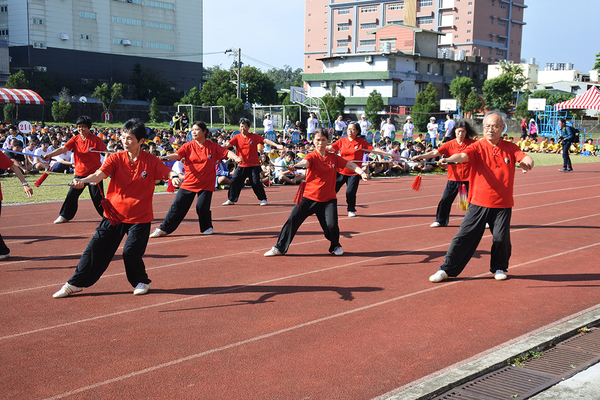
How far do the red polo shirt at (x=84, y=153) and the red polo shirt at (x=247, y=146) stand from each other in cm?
311

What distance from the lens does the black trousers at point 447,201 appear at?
32.5 feet

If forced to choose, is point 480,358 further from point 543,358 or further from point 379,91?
point 379,91

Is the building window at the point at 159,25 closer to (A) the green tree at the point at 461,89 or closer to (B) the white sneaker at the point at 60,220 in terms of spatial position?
(A) the green tree at the point at 461,89

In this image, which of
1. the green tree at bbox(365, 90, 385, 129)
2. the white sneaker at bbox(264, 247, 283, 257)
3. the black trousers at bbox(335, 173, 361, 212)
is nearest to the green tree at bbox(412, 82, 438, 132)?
the green tree at bbox(365, 90, 385, 129)

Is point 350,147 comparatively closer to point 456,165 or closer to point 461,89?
point 456,165

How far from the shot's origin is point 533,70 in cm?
8288

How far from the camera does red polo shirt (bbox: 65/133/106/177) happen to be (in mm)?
9633

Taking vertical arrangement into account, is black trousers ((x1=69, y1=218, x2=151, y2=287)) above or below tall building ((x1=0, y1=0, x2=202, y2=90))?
below

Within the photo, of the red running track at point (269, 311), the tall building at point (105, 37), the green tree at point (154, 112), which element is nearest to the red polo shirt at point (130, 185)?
the red running track at point (269, 311)

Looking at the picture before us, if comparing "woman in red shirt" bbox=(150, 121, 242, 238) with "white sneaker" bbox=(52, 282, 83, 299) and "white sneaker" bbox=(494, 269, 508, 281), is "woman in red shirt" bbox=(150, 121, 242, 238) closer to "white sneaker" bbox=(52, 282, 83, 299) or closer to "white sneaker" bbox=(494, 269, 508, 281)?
"white sneaker" bbox=(52, 282, 83, 299)

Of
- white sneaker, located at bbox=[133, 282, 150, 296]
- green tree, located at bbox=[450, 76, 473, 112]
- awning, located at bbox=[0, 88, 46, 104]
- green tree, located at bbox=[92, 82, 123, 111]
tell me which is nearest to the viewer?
white sneaker, located at bbox=[133, 282, 150, 296]

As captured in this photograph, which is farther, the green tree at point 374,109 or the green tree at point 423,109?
the green tree at point 374,109

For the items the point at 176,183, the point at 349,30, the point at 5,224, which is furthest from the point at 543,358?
the point at 349,30

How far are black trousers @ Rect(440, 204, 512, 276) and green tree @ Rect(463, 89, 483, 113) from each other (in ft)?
182
